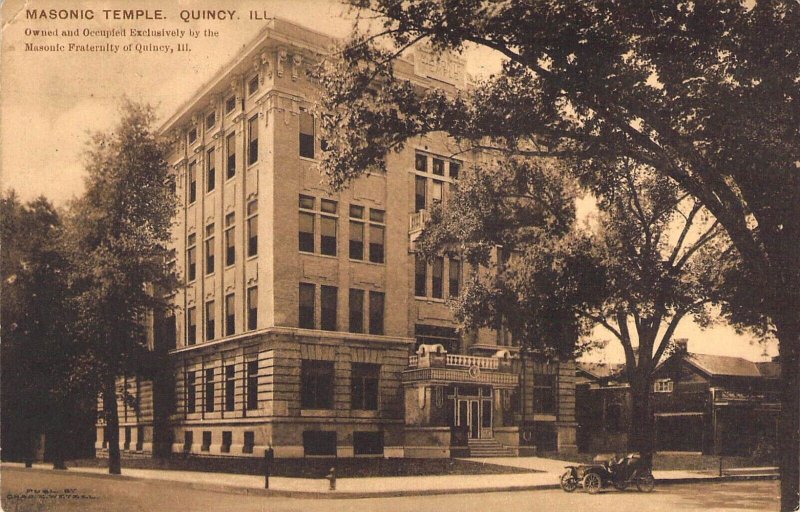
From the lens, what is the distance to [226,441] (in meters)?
13.9

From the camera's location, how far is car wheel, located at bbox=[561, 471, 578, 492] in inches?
533

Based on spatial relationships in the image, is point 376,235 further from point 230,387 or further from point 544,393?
point 544,393

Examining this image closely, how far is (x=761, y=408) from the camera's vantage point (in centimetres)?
1277

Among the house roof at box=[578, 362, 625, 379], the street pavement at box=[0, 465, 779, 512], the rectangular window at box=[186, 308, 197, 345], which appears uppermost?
the rectangular window at box=[186, 308, 197, 345]

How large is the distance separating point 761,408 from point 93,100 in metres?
11.5

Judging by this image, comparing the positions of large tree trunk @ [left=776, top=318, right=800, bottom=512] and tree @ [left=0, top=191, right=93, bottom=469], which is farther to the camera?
tree @ [left=0, top=191, right=93, bottom=469]

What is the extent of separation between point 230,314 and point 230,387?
1.37 m

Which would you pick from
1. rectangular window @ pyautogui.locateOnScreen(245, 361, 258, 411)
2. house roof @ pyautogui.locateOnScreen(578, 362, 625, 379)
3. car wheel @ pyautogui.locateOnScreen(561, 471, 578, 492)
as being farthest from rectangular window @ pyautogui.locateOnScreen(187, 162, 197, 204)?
car wheel @ pyautogui.locateOnScreen(561, 471, 578, 492)

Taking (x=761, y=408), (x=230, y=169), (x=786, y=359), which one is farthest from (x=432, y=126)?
(x=761, y=408)

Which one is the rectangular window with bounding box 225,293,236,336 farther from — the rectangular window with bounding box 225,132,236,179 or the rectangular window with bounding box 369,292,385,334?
the rectangular window with bounding box 369,292,385,334

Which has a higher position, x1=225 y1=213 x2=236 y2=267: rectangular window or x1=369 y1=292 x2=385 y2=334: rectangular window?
x1=225 y1=213 x2=236 y2=267: rectangular window

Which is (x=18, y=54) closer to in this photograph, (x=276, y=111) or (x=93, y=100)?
(x=93, y=100)

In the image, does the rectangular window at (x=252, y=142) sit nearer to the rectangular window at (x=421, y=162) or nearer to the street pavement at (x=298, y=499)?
the rectangular window at (x=421, y=162)

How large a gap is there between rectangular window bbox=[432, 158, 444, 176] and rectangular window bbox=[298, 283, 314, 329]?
3.05 metres
